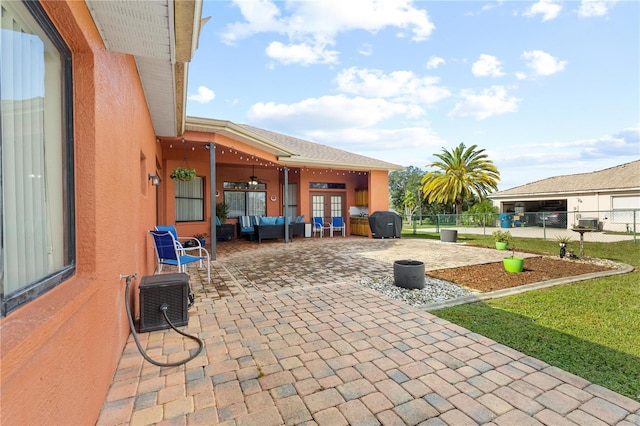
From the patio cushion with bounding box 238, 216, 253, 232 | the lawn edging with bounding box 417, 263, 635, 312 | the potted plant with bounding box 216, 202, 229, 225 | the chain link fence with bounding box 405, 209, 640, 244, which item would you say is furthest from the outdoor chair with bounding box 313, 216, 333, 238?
the lawn edging with bounding box 417, 263, 635, 312

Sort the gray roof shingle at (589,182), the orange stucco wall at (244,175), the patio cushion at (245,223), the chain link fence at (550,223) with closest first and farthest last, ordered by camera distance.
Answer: the orange stucco wall at (244,175), the patio cushion at (245,223), the chain link fence at (550,223), the gray roof shingle at (589,182)

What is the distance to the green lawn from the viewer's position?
7.64 ft

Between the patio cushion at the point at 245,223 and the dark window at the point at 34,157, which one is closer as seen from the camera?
the dark window at the point at 34,157

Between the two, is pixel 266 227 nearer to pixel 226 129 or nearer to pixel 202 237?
pixel 202 237

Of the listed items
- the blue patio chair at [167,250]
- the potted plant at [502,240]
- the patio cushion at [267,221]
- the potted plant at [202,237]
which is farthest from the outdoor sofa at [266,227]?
the potted plant at [502,240]

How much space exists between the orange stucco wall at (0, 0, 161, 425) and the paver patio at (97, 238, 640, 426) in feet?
1.49

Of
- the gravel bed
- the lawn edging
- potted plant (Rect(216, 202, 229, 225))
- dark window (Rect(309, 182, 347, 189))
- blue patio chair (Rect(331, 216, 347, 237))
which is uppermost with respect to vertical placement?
dark window (Rect(309, 182, 347, 189))

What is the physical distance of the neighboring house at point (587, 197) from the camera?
1645 centimetres

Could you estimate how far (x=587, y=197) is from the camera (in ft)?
63.5

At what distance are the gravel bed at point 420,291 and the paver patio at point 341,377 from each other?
1.83 feet

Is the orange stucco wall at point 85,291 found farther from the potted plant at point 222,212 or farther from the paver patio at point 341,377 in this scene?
the potted plant at point 222,212

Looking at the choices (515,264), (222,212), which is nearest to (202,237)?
(222,212)

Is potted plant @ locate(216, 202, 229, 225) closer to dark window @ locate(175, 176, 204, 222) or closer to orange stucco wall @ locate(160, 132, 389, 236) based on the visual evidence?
orange stucco wall @ locate(160, 132, 389, 236)

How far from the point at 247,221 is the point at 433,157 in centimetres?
1713
